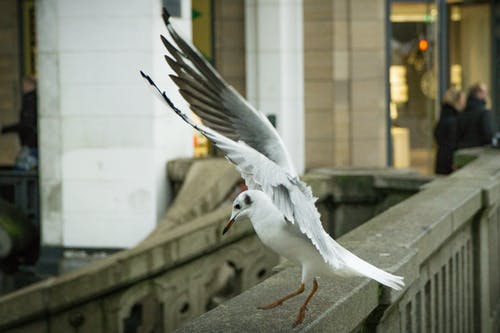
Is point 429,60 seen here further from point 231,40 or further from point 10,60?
point 10,60

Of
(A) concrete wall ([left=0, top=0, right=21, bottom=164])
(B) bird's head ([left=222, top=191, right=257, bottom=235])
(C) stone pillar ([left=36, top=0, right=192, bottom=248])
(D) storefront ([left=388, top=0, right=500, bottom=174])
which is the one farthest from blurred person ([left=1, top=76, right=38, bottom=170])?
(B) bird's head ([left=222, top=191, right=257, bottom=235])

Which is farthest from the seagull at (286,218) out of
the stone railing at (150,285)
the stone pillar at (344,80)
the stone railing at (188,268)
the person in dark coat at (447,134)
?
the stone pillar at (344,80)

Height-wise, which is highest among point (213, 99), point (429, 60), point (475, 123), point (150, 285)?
point (429, 60)

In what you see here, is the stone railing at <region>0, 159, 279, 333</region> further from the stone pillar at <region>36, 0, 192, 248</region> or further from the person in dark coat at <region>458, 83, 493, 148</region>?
the person in dark coat at <region>458, 83, 493, 148</region>

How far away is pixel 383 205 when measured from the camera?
10461 mm

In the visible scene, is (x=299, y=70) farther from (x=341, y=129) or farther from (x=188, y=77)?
(x=188, y=77)

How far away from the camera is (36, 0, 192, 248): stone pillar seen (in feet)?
40.5

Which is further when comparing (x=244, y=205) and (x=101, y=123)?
(x=101, y=123)

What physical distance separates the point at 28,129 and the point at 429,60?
33.8 ft

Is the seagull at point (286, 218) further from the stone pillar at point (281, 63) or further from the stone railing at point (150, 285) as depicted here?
the stone pillar at point (281, 63)

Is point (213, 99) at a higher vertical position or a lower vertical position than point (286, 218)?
higher

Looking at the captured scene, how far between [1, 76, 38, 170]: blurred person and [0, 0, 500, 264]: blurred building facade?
758 millimetres

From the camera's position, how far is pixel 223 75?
18.3 m

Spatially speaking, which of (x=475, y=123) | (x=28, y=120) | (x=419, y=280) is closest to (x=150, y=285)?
(x=419, y=280)
